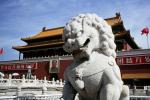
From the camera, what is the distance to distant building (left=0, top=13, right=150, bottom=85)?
1967 centimetres

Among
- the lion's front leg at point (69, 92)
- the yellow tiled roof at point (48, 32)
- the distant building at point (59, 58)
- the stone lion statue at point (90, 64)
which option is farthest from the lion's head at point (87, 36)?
the yellow tiled roof at point (48, 32)

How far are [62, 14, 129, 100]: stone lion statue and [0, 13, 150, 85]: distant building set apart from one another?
1770 cm

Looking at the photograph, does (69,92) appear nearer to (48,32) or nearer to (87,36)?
(87,36)

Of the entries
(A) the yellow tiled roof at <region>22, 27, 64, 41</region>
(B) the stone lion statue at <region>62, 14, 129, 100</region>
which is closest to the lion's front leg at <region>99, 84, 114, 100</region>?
(B) the stone lion statue at <region>62, 14, 129, 100</region>

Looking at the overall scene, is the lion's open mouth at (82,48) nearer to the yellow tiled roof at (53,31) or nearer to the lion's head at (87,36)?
the lion's head at (87,36)

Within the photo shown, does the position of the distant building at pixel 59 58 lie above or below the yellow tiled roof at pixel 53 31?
below

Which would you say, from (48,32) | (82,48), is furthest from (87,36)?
(48,32)

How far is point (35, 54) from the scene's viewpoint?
29547 millimetres

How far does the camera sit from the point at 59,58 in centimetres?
2453

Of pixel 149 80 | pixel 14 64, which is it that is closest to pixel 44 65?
pixel 14 64

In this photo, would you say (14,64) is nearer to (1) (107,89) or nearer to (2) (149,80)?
(2) (149,80)

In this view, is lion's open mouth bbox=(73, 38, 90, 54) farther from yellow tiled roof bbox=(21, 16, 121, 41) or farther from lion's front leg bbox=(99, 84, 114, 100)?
yellow tiled roof bbox=(21, 16, 121, 41)

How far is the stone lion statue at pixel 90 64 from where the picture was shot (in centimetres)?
210

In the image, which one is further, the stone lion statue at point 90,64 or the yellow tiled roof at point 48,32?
the yellow tiled roof at point 48,32
